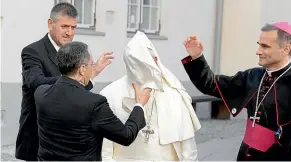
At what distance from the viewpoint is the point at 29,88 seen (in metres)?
3.37

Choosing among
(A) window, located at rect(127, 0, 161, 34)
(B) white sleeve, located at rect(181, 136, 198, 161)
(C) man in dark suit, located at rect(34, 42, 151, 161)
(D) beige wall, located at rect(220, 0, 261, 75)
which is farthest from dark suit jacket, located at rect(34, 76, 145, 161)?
(D) beige wall, located at rect(220, 0, 261, 75)

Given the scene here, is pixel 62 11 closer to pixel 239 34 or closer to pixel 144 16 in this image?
pixel 144 16

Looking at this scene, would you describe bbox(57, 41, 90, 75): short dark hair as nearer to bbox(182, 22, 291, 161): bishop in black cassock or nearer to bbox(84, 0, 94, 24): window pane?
bbox(182, 22, 291, 161): bishop in black cassock

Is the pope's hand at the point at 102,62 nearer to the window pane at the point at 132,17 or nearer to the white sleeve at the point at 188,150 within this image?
the white sleeve at the point at 188,150

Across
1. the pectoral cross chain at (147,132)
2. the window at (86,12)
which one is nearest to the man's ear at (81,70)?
the pectoral cross chain at (147,132)

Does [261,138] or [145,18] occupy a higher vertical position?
[145,18]

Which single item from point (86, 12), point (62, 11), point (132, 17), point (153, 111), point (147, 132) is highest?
point (62, 11)

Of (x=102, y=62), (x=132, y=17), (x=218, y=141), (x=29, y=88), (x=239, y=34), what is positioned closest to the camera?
(x=29, y=88)

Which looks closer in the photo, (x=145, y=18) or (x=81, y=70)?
(x=81, y=70)

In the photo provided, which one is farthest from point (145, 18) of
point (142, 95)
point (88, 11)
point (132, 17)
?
point (142, 95)

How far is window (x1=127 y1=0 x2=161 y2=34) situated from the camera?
9.54 meters

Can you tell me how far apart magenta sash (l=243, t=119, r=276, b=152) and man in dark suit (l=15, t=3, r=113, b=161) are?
3.53 ft

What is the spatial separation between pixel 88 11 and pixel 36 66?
205 inches

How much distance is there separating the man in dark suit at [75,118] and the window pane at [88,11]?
18.8 feet
